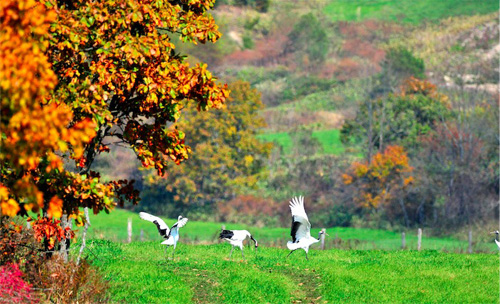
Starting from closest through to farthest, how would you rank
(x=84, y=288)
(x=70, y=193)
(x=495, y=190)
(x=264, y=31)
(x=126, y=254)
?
(x=70, y=193) → (x=84, y=288) → (x=126, y=254) → (x=495, y=190) → (x=264, y=31)

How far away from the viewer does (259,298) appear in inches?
983

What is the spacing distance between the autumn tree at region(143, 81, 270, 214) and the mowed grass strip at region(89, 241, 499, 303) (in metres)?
36.9

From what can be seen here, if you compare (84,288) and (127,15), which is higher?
(127,15)

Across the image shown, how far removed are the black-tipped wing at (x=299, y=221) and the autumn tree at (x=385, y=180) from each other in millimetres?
37007

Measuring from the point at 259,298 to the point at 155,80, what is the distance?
8248 millimetres

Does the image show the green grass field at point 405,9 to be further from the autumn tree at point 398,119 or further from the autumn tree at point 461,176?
the autumn tree at point 461,176

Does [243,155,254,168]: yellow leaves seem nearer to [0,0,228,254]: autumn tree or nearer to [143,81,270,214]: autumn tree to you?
[143,81,270,214]: autumn tree

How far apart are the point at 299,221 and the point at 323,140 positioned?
63727mm

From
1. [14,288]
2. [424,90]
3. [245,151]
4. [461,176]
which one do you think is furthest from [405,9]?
[14,288]

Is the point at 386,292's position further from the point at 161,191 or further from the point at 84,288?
the point at 161,191

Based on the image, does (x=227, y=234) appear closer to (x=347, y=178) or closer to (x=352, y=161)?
(x=347, y=178)

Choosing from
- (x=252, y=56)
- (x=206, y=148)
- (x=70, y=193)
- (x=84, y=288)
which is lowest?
(x=84, y=288)

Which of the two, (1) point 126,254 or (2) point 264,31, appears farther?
(2) point 264,31

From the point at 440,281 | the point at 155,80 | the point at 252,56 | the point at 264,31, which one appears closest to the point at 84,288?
the point at 155,80
